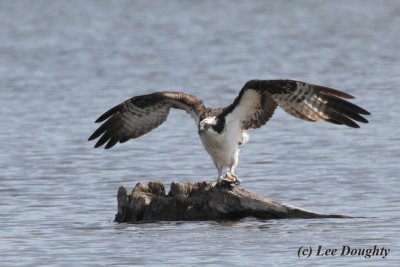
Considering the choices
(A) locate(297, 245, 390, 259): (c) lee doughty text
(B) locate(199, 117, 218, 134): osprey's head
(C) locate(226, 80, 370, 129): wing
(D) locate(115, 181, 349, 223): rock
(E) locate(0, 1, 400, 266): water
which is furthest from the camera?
(B) locate(199, 117, 218, 134): osprey's head

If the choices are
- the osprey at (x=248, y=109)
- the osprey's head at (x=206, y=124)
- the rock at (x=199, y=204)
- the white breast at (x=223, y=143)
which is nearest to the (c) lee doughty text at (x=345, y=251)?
the rock at (x=199, y=204)

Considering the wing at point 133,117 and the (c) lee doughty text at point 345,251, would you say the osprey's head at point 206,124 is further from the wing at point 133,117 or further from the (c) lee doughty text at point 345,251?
the (c) lee doughty text at point 345,251

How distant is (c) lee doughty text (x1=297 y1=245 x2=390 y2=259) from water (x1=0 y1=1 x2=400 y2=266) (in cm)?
12

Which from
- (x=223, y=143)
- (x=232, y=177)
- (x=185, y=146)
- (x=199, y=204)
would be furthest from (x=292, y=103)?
(x=185, y=146)

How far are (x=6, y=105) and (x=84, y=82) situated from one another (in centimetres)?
377

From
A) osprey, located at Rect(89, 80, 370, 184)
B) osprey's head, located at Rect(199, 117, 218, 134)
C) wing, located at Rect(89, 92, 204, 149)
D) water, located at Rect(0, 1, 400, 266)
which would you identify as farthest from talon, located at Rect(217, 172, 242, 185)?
wing, located at Rect(89, 92, 204, 149)

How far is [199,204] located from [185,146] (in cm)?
552

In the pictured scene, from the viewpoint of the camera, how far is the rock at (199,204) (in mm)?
13164

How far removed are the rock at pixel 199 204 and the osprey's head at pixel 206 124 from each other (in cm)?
57

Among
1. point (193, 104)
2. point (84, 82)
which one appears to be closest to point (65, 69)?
point (84, 82)

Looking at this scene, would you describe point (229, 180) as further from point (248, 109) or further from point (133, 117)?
point (133, 117)

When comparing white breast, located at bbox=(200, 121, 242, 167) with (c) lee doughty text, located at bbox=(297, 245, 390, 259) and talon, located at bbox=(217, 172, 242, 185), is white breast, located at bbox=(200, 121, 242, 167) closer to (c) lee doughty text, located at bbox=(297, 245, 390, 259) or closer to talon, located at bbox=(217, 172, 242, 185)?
talon, located at bbox=(217, 172, 242, 185)

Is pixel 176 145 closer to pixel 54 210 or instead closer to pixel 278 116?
pixel 278 116

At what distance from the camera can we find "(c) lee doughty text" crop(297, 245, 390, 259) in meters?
11.6
